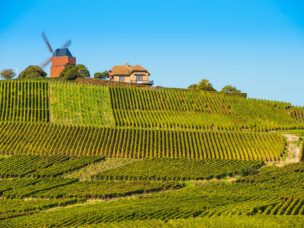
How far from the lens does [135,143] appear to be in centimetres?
8650

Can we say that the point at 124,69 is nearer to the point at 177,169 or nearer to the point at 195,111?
the point at 195,111

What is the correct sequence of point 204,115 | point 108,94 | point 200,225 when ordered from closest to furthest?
point 200,225, point 204,115, point 108,94

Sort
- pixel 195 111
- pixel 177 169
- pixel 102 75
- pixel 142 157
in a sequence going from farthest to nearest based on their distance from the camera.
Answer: pixel 102 75 → pixel 195 111 → pixel 142 157 → pixel 177 169

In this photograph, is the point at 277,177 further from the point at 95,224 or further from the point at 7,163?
the point at 7,163

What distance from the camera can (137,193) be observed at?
208 ft

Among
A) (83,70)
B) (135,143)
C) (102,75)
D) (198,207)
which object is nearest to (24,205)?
(198,207)

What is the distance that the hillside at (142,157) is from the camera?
5334cm

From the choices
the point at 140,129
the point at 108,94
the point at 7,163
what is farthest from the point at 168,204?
the point at 108,94

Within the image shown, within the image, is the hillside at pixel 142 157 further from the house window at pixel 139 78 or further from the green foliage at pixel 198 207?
the house window at pixel 139 78

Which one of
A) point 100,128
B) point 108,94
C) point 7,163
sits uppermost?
point 108,94

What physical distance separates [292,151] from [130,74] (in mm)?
71938

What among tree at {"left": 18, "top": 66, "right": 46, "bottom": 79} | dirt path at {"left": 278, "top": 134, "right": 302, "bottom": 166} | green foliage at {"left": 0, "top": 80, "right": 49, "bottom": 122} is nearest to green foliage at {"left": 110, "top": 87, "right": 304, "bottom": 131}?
dirt path at {"left": 278, "top": 134, "right": 302, "bottom": 166}

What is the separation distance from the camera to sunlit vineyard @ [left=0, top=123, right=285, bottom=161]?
83000mm

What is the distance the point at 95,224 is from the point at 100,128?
46347 millimetres
